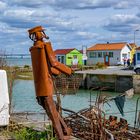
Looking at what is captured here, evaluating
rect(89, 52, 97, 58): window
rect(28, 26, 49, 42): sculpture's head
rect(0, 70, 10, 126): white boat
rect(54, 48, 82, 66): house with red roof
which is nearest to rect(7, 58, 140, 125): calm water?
rect(0, 70, 10, 126): white boat

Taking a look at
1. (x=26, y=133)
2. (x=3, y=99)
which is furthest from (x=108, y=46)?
(x=26, y=133)

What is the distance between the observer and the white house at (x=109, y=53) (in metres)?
74.4

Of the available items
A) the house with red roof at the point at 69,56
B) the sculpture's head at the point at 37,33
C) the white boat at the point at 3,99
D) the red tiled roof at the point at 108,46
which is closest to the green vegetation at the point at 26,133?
the white boat at the point at 3,99

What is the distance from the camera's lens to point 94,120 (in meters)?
7.12

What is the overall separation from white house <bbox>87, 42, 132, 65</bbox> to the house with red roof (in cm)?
242

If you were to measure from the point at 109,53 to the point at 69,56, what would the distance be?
6.95 m

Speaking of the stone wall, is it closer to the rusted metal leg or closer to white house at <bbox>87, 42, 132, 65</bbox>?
white house at <bbox>87, 42, 132, 65</bbox>

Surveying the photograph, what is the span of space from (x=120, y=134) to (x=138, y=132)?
0.67 m

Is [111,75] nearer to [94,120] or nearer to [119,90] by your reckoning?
[119,90]

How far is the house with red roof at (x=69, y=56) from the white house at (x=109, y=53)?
95.1 inches

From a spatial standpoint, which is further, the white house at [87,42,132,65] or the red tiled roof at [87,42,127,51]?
the red tiled roof at [87,42,127,51]

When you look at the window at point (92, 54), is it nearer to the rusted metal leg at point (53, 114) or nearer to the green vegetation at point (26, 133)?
A: the green vegetation at point (26, 133)

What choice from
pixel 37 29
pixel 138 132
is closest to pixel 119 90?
pixel 138 132

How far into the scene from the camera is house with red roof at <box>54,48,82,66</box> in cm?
7469
